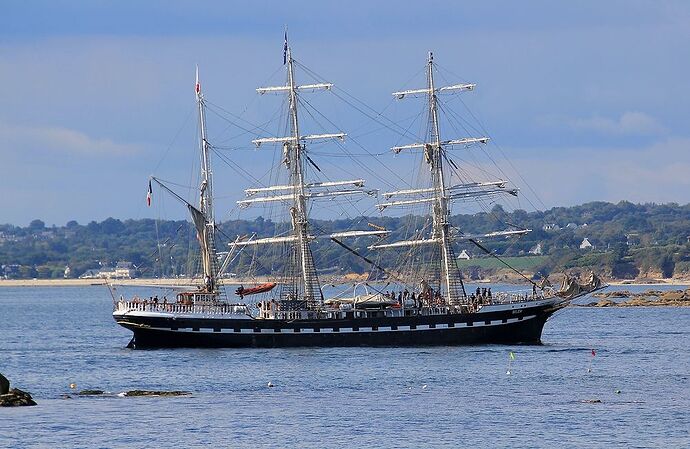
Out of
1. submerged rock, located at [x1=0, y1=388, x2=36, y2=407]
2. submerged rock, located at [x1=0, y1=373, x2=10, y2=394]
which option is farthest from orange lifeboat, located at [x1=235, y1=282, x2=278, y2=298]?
submerged rock, located at [x1=0, y1=373, x2=10, y2=394]

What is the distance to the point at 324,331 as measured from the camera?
11138 centimetres

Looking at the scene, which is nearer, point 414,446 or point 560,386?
point 414,446

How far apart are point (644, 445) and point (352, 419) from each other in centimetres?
1441

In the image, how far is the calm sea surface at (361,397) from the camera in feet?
217

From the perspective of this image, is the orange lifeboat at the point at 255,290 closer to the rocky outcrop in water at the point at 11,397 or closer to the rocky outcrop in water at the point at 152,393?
the rocky outcrop in water at the point at 152,393

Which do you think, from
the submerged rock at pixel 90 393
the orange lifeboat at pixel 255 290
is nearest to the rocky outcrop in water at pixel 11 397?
the submerged rock at pixel 90 393

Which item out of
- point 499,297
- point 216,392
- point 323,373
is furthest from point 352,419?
point 499,297

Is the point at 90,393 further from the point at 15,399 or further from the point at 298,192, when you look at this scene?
the point at 298,192

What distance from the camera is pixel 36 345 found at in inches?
5054

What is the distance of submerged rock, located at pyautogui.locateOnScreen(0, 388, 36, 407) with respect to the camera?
246 ft

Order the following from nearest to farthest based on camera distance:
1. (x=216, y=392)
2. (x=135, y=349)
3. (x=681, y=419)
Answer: (x=681, y=419) < (x=216, y=392) < (x=135, y=349)

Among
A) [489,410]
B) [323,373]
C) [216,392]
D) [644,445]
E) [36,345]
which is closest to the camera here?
[644,445]

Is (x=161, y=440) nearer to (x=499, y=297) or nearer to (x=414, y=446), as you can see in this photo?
(x=414, y=446)

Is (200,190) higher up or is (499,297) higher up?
(200,190)
